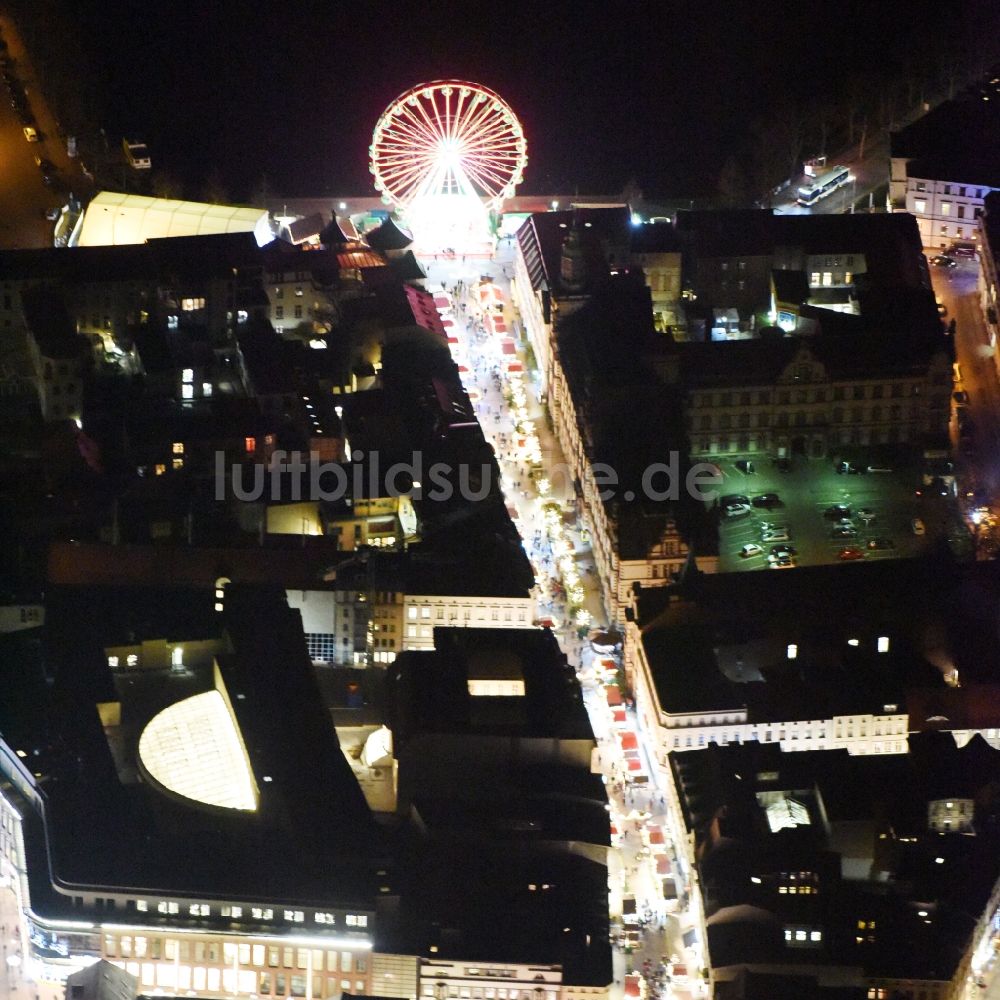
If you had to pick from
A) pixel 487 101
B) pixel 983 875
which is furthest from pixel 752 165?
pixel 983 875

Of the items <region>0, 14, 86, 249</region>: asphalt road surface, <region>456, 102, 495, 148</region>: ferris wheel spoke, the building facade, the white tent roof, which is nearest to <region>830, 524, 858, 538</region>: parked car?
the building facade

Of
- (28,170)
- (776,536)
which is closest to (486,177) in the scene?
(28,170)

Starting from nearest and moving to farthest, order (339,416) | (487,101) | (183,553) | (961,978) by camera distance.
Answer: (961,978), (183,553), (339,416), (487,101)

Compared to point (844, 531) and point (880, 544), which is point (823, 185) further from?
point (880, 544)

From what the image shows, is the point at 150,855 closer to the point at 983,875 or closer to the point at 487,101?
the point at 983,875

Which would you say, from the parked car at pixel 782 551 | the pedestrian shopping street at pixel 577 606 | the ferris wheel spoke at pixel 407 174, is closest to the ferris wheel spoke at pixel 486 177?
the ferris wheel spoke at pixel 407 174

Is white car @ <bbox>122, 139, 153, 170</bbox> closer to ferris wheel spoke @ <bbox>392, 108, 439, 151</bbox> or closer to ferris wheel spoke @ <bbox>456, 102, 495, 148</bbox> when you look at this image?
ferris wheel spoke @ <bbox>392, 108, 439, 151</bbox>
